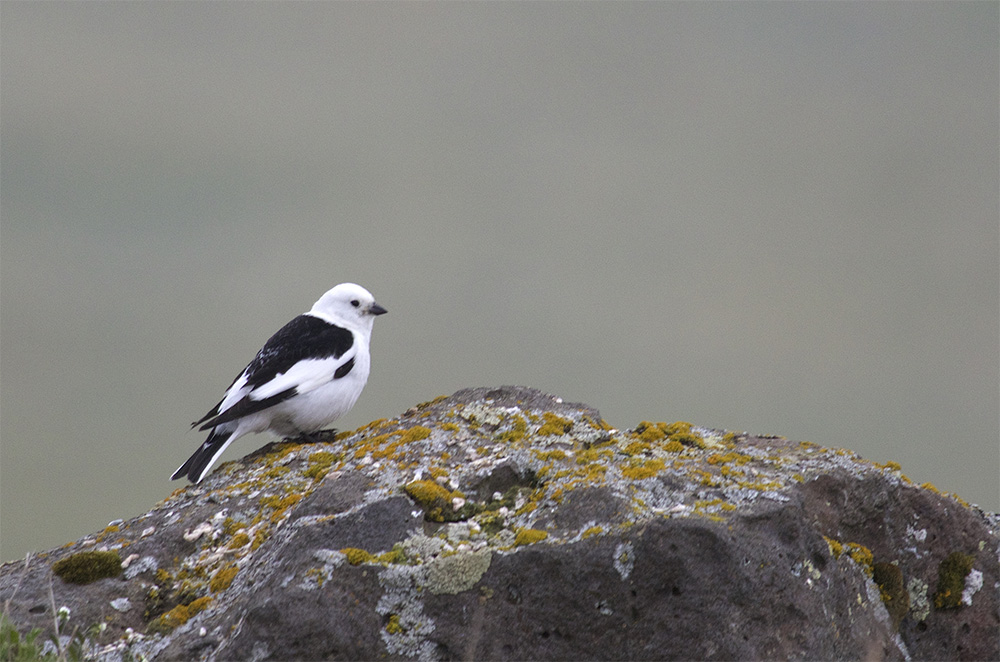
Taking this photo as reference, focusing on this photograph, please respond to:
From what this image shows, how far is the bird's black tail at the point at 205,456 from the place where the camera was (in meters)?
6.91

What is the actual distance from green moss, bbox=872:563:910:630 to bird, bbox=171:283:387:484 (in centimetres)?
433

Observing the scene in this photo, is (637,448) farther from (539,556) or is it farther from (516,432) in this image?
(539,556)

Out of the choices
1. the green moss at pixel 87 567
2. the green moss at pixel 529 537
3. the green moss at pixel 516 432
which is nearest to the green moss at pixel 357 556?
the green moss at pixel 529 537

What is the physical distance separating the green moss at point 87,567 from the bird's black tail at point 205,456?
3.92ft

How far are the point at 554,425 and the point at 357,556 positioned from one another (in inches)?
73.4

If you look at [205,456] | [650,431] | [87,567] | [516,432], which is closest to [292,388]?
[205,456]

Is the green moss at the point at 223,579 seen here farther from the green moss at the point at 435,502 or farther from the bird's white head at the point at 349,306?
the bird's white head at the point at 349,306

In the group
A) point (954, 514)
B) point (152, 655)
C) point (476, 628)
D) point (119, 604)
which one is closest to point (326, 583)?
point (476, 628)

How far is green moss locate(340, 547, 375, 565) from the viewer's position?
191 inches

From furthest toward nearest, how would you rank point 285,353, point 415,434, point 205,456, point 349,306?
point 349,306 → point 285,353 → point 205,456 → point 415,434

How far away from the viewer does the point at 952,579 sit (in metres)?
5.79

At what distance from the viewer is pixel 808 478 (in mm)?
5715

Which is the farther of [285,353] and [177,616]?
[285,353]

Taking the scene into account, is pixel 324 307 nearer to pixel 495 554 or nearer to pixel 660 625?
pixel 495 554
